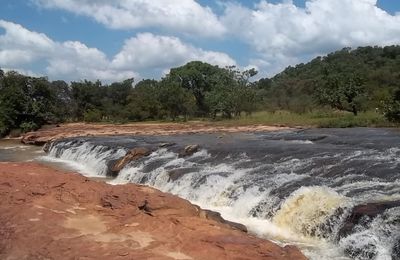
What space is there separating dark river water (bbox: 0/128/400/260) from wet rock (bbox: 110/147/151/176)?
44cm

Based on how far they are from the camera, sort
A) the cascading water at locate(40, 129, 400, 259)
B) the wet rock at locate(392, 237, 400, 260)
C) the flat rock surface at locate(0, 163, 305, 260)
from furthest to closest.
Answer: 1. the cascading water at locate(40, 129, 400, 259)
2. the wet rock at locate(392, 237, 400, 260)
3. the flat rock surface at locate(0, 163, 305, 260)

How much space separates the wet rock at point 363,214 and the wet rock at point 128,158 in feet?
44.8

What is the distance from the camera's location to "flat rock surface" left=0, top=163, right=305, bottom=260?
741cm

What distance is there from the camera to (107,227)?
8.63 metres

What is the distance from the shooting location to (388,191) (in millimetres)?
12031

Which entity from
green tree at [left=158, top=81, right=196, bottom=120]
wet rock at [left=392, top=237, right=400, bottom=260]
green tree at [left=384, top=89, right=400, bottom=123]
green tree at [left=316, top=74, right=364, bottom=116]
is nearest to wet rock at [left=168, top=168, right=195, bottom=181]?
wet rock at [left=392, top=237, right=400, bottom=260]

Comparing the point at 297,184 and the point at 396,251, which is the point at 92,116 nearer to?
the point at 297,184

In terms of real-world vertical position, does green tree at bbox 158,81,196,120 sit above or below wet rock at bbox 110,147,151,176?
above

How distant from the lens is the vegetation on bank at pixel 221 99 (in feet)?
149

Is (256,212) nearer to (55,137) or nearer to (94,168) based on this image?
(94,168)

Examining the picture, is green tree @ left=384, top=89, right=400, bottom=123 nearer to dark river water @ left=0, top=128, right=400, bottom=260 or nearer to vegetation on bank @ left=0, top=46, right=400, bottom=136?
vegetation on bank @ left=0, top=46, right=400, bottom=136

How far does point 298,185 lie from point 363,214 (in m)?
3.67

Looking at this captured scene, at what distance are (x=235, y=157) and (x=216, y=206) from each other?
6127 mm

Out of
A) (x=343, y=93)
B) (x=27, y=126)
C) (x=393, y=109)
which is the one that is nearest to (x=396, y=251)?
(x=393, y=109)
